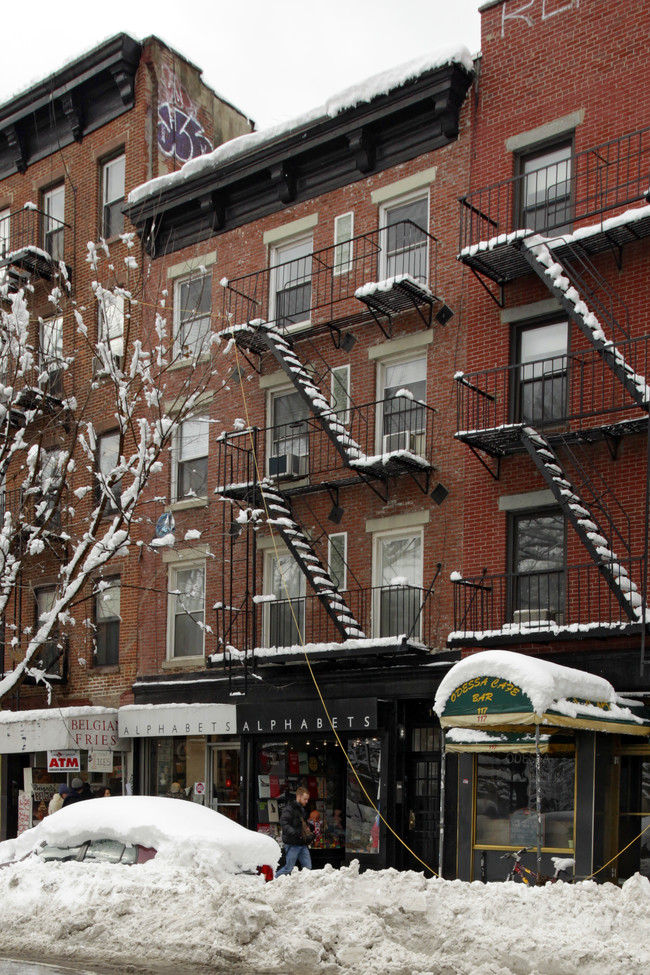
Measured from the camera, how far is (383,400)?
66.4 feet

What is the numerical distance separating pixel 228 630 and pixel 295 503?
2.77 meters

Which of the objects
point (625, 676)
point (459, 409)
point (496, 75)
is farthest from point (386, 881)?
point (496, 75)

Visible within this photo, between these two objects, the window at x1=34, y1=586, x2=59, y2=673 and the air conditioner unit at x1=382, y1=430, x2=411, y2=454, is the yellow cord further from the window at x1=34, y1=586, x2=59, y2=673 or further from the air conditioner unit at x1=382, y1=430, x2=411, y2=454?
the window at x1=34, y1=586, x2=59, y2=673

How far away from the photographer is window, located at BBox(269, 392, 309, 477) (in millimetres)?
21656

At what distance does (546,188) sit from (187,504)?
9.52 m

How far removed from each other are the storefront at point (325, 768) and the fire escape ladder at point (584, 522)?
15.9 ft

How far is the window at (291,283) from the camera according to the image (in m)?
22.8

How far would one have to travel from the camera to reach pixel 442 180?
68.7ft

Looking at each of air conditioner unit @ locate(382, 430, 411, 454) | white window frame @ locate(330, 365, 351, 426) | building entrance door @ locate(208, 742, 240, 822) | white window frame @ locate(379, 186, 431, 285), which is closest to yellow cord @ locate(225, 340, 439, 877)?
white window frame @ locate(330, 365, 351, 426)

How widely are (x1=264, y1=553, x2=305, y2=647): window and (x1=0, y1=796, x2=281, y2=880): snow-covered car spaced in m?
8.23

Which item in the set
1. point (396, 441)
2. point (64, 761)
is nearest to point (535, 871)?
point (396, 441)

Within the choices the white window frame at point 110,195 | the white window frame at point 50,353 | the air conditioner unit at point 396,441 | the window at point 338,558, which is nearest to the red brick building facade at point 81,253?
the white window frame at point 110,195

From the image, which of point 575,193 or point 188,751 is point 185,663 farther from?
point 575,193

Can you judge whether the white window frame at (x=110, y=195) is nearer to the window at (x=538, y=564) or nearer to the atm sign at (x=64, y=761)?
the atm sign at (x=64, y=761)
